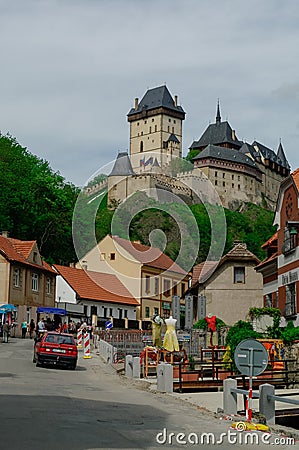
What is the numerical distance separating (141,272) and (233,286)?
25.4 meters

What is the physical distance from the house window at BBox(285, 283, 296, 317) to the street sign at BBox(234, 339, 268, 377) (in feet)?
56.8

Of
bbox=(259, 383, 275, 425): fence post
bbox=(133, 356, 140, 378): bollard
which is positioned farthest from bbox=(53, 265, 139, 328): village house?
bbox=(259, 383, 275, 425): fence post

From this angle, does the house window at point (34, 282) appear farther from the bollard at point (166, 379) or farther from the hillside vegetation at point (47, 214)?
the bollard at point (166, 379)

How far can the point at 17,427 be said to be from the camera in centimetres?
1246

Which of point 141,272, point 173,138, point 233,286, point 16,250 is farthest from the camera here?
point 173,138

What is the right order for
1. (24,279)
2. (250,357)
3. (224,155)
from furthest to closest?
(224,155) → (24,279) → (250,357)

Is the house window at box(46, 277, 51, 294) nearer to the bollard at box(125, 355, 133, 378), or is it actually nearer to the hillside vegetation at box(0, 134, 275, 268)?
the hillside vegetation at box(0, 134, 275, 268)

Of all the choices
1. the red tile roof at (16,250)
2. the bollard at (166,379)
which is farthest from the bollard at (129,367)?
the red tile roof at (16,250)

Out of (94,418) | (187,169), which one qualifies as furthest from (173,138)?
(94,418)

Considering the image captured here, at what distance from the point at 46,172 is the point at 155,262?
20.1m

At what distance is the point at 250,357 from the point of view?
46.8 feet

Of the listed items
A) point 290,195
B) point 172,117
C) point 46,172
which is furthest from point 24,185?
point 172,117

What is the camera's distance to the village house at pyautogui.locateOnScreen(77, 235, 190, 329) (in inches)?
3012

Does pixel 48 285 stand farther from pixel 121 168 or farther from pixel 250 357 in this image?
pixel 121 168
